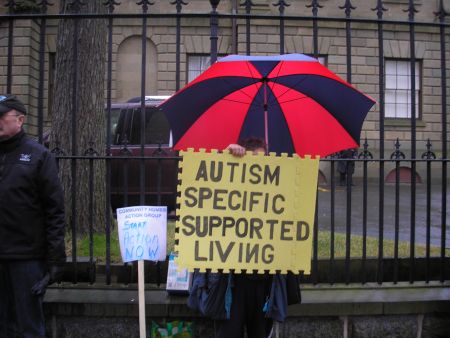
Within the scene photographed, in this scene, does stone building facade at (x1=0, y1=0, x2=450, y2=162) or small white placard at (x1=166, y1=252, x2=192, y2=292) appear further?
stone building facade at (x1=0, y1=0, x2=450, y2=162)

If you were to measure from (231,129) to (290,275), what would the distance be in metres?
1.04

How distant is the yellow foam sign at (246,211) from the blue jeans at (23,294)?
1.09m

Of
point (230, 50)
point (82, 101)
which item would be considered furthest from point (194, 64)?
point (82, 101)

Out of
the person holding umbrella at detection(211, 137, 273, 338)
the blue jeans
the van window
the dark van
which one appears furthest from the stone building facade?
the blue jeans

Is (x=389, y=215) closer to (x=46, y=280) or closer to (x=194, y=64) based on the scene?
(x=46, y=280)

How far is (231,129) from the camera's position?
3.25m

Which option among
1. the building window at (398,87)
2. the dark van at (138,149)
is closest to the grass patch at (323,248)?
the dark van at (138,149)

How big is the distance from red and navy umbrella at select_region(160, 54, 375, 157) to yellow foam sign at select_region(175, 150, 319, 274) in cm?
30

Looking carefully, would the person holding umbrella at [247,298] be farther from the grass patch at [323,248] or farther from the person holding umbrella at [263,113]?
the grass patch at [323,248]

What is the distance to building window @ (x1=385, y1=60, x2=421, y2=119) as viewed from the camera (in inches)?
705

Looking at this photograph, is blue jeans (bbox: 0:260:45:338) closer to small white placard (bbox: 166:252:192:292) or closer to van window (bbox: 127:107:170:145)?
small white placard (bbox: 166:252:192:292)

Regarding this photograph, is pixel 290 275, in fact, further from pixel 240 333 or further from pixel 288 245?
pixel 240 333

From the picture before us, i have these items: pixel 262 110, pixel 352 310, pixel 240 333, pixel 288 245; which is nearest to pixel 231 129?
pixel 262 110

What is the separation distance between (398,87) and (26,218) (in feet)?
56.3
